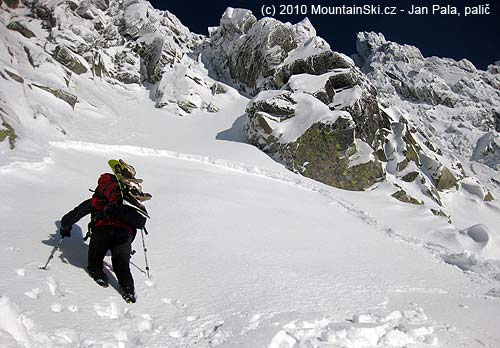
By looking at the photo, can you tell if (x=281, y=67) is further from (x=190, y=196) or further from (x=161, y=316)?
(x=161, y=316)

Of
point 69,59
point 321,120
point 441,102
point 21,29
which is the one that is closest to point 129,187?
point 321,120

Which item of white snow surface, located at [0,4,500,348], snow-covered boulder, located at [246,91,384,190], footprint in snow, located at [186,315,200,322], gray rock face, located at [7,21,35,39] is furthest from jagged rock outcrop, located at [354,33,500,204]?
gray rock face, located at [7,21,35,39]

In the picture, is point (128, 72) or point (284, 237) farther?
point (128, 72)

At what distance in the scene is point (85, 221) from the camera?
287 inches

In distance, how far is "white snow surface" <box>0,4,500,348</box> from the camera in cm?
434

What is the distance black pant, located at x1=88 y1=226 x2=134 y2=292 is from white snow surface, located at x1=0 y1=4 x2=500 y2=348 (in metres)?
0.23

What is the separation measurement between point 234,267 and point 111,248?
2185 mm

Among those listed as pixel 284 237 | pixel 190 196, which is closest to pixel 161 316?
pixel 284 237

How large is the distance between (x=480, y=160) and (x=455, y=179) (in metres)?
35.7

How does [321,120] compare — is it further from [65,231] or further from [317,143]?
[65,231]

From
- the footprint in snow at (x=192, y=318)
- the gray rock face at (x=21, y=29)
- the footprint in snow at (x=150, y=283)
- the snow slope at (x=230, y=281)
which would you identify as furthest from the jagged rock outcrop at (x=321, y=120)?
the gray rock face at (x=21, y=29)

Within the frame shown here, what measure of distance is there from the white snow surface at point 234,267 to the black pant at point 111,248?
9.1 inches

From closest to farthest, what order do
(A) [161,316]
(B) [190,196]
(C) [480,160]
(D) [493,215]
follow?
(A) [161,316], (B) [190,196], (D) [493,215], (C) [480,160]

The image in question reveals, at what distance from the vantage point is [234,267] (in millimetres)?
6531
